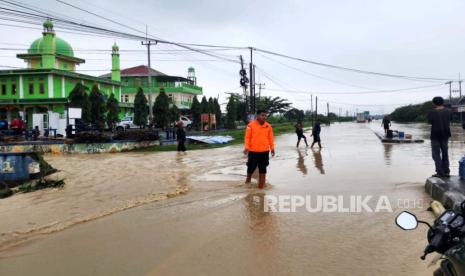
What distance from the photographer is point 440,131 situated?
32.2ft

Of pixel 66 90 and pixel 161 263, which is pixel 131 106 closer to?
pixel 66 90

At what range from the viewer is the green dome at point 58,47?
50225 mm

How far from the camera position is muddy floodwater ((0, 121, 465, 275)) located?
17.4 ft

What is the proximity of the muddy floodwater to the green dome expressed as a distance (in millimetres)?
41842

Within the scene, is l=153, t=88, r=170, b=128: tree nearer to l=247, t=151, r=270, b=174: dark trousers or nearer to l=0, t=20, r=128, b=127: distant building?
l=0, t=20, r=128, b=127: distant building

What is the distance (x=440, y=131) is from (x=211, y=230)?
563 cm

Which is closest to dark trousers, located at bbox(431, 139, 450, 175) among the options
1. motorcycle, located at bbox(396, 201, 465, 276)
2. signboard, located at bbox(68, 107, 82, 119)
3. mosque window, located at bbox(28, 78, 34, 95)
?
motorcycle, located at bbox(396, 201, 465, 276)

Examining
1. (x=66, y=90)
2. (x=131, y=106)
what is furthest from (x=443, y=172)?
(x=131, y=106)

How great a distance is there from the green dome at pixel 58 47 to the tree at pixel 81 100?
18553 millimetres

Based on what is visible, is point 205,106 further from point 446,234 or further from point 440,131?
point 446,234

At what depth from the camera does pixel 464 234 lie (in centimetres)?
299

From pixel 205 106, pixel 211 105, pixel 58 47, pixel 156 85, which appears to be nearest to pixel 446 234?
pixel 205 106

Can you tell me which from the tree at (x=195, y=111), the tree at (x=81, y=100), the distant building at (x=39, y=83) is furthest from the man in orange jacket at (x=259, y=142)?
the tree at (x=195, y=111)

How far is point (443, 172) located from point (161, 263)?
23.0 feet
